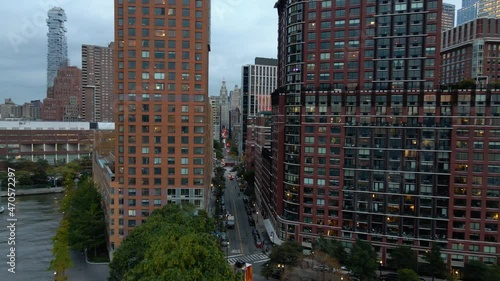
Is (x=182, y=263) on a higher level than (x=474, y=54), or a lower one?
lower

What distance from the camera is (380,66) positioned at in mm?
60438

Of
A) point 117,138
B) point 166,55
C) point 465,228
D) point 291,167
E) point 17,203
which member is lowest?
point 17,203

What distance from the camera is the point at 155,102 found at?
58031 millimetres

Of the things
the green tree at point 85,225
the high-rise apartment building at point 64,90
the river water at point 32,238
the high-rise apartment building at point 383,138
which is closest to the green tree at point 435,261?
the high-rise apartment building at point 383,138

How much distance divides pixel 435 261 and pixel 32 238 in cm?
6788

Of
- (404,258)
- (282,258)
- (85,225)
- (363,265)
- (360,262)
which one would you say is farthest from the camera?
(85,225)

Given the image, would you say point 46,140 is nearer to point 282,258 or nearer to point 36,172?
point 36,172

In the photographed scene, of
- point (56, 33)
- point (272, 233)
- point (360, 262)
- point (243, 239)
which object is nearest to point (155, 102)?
point (56, 33)

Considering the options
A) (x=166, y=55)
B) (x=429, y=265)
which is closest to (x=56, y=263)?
(x=166, y=55)

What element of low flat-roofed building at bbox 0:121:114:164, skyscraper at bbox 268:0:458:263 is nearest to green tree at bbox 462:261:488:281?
skyscraper at bbox 268:0:458:263

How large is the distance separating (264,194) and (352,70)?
127ft

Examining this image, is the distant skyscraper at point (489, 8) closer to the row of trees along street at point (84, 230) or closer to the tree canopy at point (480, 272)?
the tree canopy at point (480, 272)

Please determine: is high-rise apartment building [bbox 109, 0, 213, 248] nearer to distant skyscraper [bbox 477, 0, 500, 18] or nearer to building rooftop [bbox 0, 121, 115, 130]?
building rooftop [bbox 0, 121, 115, 130]

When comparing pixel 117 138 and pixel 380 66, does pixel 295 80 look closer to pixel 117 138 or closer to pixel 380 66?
pixel 380 66
